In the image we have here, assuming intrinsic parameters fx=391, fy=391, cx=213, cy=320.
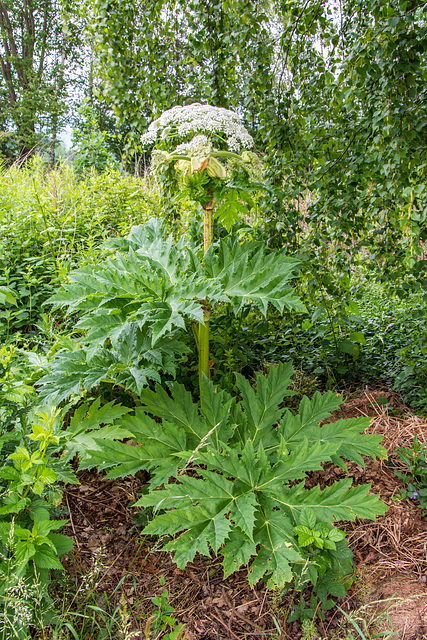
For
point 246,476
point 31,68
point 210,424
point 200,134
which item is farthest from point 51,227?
point 31,68

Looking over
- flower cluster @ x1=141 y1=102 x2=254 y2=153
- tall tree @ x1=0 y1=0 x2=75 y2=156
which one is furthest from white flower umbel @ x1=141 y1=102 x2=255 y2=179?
tall tree @ x1=0 y1=0 x2=75 y2=156

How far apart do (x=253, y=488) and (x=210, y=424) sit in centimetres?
34

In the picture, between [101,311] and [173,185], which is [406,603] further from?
[173,185]

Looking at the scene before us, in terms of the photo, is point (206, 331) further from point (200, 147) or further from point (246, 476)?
point (200, 147)

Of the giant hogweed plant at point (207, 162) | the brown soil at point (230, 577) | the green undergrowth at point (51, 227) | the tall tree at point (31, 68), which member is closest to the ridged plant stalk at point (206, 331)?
the giant hogweed plant at point (207, 162)

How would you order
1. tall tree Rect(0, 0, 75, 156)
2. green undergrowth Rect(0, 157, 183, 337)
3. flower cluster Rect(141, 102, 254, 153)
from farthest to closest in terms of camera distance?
1. tall tree Rect(0, 0, 75, 156)
2. green undergrowth Rect(0, 157, 183, 337)
3. flower cluster Rect(141, 102, 254, 153)

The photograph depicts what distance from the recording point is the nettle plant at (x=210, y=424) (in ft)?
3.85

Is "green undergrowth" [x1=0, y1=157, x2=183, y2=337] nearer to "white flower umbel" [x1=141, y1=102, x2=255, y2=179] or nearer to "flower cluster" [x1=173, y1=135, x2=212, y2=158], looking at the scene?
"white flower umbel" [x1=141, y1=102, x2=255, y2=179]

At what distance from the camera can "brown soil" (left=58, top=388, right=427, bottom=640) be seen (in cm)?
123

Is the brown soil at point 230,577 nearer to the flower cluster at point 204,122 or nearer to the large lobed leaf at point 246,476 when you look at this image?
the large lobed leaf at point 246,476

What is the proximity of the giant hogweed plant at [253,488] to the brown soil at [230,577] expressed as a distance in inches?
3.8

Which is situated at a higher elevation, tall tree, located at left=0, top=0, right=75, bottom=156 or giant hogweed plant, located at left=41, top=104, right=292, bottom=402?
tall tree, located at left=0, top=0, right=75, bottom=156

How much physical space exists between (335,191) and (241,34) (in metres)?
0.98

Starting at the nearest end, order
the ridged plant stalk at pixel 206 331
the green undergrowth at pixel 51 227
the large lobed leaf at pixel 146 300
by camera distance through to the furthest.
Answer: the large lobed leaf at pixel 146 300, the ridged plant stalk at pixel 206 331, the green undergrowth at pixel 51 227
